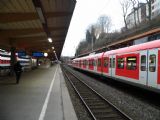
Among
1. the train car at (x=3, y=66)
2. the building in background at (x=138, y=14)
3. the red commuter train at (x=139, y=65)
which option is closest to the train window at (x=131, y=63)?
the red commuter train at (x=139, y=65)

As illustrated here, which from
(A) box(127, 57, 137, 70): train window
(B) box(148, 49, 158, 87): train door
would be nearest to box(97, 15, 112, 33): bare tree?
(A) box(127, 57, 137, 70): train window

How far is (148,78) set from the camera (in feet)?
45.1

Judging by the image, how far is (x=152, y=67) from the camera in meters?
13.3

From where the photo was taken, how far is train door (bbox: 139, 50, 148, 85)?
14150 millimetres

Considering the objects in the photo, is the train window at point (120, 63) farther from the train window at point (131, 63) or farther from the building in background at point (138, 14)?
the building in background at point (138, 14)

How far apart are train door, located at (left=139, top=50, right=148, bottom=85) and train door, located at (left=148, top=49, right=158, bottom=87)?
43 centimetres

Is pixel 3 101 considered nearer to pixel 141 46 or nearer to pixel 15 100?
pixel 15 100

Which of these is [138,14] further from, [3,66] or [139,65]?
[139,65]

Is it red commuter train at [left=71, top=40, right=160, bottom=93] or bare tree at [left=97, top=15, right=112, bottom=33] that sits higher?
bare tree at [left=97, top=15, right=112, bottom=33]

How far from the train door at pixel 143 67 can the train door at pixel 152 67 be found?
43 cm

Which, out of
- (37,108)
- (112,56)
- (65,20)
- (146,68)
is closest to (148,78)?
(146,68)

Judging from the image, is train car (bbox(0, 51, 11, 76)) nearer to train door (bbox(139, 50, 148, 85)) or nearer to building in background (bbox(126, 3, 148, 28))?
train door (bbox(139, 50, 148, 85))

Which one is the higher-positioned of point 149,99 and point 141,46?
point 141,46

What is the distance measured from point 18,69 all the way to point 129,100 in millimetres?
9939
